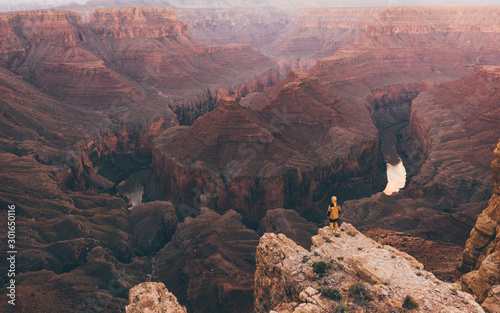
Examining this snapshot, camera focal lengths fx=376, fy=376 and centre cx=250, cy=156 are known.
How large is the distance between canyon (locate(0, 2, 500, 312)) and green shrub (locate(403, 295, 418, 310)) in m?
0.64

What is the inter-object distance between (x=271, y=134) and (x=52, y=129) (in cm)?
5236

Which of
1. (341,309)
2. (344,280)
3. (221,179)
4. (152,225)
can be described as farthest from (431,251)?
(152,225)

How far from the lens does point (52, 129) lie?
88.6m

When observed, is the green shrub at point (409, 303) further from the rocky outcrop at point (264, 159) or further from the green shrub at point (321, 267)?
the rocky outcrop at point (264, 159)

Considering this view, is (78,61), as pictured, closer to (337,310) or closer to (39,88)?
(39,88)

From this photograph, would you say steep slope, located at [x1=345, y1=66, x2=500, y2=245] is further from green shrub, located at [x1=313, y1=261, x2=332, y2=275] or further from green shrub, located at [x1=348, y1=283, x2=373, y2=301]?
green shrub, located at [x1=348, y1=283, x2=373, y2=301]

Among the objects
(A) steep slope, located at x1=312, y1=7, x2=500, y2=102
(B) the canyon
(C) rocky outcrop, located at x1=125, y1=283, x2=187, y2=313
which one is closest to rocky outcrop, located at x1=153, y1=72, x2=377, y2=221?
(B) the canyon

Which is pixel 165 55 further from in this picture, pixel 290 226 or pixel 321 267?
pixel 321 267

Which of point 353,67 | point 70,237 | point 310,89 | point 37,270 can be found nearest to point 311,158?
point 310,89

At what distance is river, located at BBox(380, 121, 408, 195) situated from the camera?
84575 millimetres

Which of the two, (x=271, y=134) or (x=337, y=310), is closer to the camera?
(x=337, y=310)

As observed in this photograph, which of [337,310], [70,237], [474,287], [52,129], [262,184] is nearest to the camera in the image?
[337,310]

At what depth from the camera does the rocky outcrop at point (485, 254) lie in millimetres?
23536

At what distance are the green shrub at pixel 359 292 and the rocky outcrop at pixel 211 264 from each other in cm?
1997
